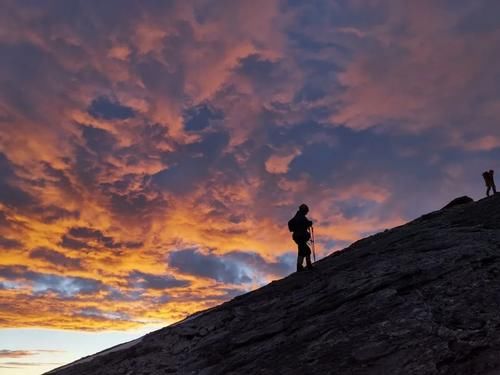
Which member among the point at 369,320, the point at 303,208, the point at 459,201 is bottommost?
the point at 369,320

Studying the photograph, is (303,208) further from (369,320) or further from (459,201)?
(459,201)

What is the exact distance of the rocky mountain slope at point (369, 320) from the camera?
33.7ft

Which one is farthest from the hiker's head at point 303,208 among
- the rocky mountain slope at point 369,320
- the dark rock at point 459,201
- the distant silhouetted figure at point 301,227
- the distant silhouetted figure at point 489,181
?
the distant silhouetted figure at point 489,181

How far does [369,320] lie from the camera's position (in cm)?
1253

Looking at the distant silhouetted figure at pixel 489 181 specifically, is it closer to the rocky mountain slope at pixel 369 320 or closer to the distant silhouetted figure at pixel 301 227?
the rocky mountain slope at pixel 369 320

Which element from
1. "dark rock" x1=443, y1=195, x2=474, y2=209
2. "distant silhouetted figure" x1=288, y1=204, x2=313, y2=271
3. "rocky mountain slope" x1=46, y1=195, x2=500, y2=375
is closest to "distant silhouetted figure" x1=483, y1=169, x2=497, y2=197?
"dark rock" x1=443, y1=195, x2=474, y2=209

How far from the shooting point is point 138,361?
16.8 m

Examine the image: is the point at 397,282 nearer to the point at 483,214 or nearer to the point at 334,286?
the point at 334,286

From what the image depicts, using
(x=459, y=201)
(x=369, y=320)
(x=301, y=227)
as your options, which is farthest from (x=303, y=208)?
(x=459, y=201)

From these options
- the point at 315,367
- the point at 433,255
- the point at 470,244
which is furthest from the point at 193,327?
the point at 470,244

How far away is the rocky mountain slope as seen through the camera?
1026 centimetres

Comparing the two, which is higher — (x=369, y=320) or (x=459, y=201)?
(x=459, y=201)

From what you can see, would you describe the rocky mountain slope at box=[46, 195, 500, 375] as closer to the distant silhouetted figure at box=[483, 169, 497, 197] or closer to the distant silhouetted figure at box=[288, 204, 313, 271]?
the distant silhouetted figure at box=[288, 204, 313, 271]

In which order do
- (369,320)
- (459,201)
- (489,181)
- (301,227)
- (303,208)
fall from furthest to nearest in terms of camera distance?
1. (489,181)
2. (459,201)
3. (303,208)
4. (301,227)
5. (369,320)
